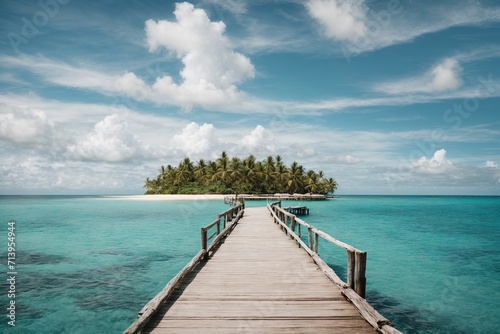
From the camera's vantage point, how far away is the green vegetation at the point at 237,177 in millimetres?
64938

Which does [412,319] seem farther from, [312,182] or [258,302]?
[312,182]

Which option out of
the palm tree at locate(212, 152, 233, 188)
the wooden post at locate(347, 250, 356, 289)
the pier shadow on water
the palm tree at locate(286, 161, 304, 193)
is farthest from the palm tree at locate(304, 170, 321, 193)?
the wooden post at locate(347, 250, 356, 289)

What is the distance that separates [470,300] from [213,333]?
29.8 feet

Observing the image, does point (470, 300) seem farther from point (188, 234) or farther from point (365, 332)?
point (188, 234)

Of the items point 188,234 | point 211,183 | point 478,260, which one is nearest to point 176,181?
point 211,183

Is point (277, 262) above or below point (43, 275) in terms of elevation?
above

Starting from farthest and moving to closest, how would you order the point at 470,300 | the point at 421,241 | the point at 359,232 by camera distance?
the point at 359,232, the point at 421,241, the point at 470,300

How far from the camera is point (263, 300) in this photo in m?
5.51

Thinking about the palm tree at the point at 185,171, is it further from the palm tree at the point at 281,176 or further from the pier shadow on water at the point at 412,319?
the pier shadow on water at the point at 412,319

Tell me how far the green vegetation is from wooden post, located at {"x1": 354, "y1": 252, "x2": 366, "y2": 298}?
57962mm

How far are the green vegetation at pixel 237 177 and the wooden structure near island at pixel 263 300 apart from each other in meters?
56.0

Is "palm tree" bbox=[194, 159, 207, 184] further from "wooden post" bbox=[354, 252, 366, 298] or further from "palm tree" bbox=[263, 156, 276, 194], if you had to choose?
"wooden post" bbox=[354, 252, 366, 298]

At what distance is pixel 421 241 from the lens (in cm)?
2050

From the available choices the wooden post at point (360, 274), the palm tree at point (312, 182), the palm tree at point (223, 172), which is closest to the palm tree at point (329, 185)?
the palm tree at point (312, 182)
